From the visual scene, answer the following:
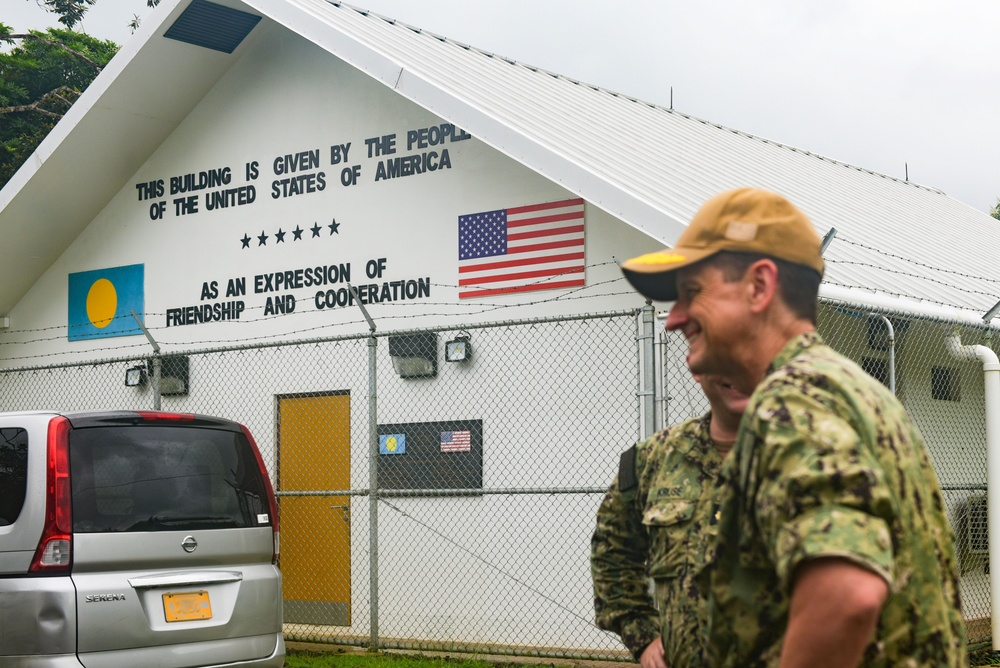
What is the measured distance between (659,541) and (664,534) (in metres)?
0.03

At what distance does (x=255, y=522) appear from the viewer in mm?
7488

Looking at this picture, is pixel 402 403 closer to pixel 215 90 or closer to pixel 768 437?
pixel 215 90

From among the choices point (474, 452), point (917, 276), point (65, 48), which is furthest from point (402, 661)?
point (65, 48)

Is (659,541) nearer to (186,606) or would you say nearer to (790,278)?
(790,278)

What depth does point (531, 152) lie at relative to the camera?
9289 mm

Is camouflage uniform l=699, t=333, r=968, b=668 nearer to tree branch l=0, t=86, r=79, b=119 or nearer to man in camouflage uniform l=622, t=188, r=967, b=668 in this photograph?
man in camouflage uniform l=622, t=188, r=967, b=668

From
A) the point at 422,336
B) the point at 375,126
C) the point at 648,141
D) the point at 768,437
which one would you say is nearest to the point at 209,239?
the point at 375,126

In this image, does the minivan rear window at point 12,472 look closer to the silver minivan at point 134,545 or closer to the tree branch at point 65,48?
the silver minivan at point 134,545

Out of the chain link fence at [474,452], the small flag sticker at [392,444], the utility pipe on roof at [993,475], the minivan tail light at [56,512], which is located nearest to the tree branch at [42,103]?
the chain link fence at [474,452]

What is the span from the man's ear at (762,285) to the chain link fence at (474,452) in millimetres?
5883

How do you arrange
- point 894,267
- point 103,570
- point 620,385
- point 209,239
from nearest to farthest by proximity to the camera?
point 103,570 → point 620,385 → point 894,267 → point 209,239

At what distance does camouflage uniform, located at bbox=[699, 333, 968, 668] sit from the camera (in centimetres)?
188

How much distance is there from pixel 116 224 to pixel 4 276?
1.47 meters

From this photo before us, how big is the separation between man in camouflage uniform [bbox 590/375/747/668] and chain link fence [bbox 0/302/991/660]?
16.9 ft
